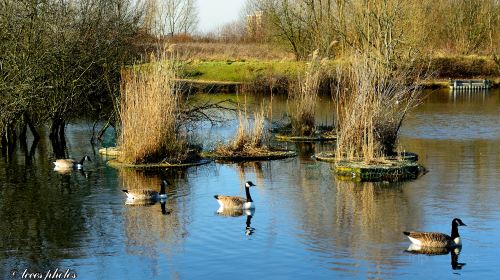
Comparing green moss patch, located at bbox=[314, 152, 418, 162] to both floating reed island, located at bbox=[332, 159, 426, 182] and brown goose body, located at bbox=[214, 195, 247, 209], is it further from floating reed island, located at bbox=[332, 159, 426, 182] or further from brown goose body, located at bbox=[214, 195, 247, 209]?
brown goose body, located at bbox=[214, 195, 247, 209]

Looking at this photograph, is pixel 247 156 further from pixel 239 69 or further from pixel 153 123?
pixel 239 69

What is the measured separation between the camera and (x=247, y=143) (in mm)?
23812

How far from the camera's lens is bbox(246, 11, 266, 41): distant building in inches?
2815

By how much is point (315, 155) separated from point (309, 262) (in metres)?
11.8

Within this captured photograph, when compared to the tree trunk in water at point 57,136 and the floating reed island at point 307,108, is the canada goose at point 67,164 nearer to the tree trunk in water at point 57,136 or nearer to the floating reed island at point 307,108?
the tree trunk in water at point 57,136

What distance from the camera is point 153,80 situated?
2206cm

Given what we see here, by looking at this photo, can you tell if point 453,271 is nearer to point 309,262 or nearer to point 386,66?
point 309,262

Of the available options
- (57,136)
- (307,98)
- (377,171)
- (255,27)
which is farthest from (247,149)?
(255,27)

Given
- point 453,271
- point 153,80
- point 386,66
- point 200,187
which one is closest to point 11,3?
point 153,80

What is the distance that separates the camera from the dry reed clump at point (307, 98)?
26359 mm

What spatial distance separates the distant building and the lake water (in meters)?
48.9

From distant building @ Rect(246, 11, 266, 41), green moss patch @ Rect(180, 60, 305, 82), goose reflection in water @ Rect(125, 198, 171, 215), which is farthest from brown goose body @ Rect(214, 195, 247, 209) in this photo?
distant building @ Rect(246, 11, 266, 41)

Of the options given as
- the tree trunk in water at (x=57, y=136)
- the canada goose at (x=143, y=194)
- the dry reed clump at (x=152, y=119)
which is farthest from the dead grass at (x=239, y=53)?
the canada goose at (x=143, y=194)

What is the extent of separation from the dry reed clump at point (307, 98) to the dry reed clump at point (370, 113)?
447 cm
